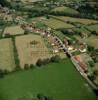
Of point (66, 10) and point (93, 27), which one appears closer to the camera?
point (93, 27)

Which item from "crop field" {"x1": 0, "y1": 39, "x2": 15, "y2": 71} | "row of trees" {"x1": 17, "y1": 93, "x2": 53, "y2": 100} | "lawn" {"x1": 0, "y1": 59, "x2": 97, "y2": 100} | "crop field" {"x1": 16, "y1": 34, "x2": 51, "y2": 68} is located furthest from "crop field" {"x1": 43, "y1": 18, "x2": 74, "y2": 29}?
"row of trees" {"x1": 17, "y1": 93, "x2": 53, "y2": 100}

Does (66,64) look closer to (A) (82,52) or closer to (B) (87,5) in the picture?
(A) (82,52)

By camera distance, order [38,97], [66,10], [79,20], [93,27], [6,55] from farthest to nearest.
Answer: [66,10]
[79,20]
[93,27]
[6,55]
[38,97]

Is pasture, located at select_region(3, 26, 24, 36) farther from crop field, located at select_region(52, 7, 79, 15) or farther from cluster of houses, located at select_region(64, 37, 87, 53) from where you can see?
crop field, located at select_region(52, 7, 79, 15)

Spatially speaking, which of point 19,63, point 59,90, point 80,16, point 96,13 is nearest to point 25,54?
point 19,63

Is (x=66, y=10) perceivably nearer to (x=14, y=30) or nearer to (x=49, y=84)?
(x=14, y=30)

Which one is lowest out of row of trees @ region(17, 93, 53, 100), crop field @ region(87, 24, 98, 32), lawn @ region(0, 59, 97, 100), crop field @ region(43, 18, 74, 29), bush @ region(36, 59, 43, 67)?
crop field @ region(43, 18, 74, 29)

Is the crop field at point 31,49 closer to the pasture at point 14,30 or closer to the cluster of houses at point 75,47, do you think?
the pasture at point 14,30

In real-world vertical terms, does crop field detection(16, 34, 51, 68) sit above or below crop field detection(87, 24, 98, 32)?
above

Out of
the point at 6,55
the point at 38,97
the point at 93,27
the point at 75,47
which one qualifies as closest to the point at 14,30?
the point at 6,55
